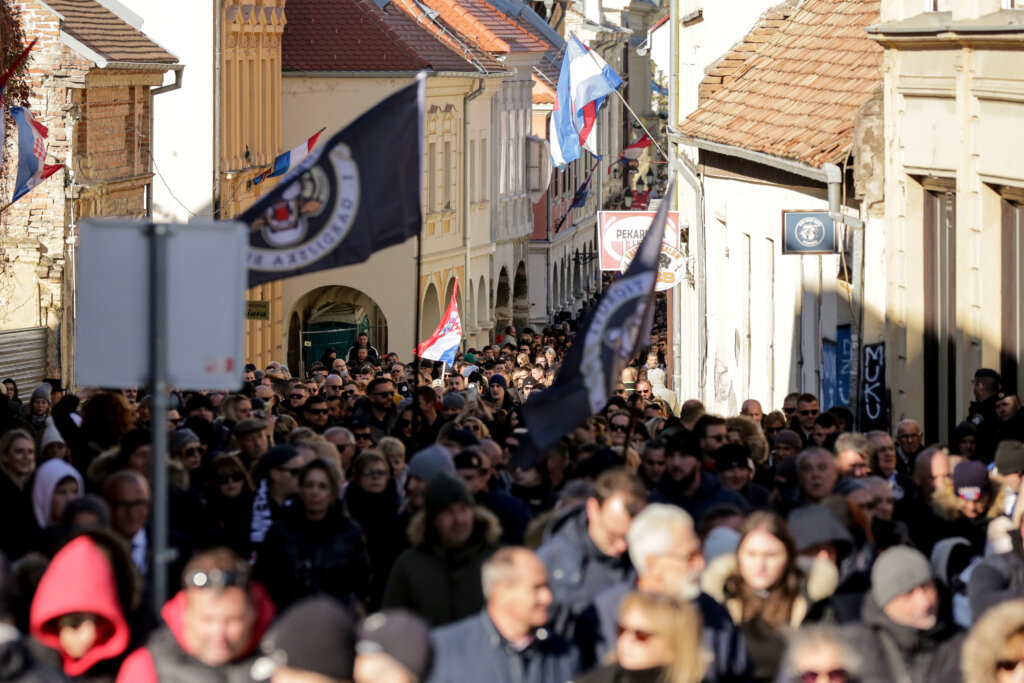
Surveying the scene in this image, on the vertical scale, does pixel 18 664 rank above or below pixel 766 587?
below

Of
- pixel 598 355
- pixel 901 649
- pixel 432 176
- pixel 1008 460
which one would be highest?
pixel 432 176

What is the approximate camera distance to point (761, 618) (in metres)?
7.63

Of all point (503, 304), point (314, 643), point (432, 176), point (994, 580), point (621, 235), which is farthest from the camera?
point (503, 304)

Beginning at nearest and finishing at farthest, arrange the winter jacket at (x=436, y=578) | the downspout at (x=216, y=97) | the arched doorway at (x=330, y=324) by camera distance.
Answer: the winter jacket at (x=436, y=578) < the downspout at (x=216, y=97) < the arched doorway at (x=330, y=324)

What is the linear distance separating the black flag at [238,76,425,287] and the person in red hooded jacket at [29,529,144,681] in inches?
106

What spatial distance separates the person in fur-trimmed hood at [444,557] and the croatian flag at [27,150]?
16.2m

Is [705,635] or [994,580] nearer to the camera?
[705,635]

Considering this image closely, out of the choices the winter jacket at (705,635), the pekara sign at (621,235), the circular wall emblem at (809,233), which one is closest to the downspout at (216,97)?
the pekara sign at (621,235)

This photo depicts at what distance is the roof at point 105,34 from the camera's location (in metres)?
30.5

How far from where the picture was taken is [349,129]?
10547mm

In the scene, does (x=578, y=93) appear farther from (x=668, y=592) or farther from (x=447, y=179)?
(x=668, y=592)

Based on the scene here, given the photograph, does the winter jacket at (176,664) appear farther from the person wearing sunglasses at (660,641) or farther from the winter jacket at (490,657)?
the person wearing sunglasses at (660,641)

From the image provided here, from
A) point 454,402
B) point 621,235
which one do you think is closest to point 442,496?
point 454,402

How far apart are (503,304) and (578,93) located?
83.0ft
